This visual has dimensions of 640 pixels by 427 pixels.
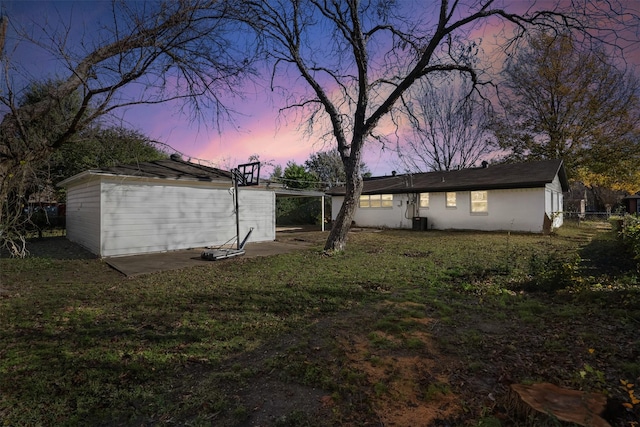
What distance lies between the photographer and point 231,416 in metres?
2.27

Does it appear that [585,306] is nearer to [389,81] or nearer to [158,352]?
[158,352]

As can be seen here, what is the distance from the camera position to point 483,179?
54.9 ft

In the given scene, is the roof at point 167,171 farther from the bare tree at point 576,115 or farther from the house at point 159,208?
the bare tree at point 576,115

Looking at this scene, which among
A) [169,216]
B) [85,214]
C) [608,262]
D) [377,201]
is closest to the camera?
[608,262]

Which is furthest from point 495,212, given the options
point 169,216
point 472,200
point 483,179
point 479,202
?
point 169,216

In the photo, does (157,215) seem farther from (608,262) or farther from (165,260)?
(608,262)

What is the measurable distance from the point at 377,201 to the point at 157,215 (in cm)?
1381

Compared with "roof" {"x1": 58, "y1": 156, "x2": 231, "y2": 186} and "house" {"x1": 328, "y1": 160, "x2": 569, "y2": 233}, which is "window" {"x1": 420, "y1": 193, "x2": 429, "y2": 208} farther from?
"roof" {"x1": 58, "y1": 156, "x2": 231, "y2": 186}

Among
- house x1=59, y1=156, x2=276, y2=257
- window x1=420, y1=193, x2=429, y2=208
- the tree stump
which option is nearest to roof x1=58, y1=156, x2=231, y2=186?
house x1=59, y1=156, x2=276, y2=257

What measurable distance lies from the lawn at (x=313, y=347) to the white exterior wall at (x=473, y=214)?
9.44 m

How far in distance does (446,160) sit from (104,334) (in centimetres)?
2948

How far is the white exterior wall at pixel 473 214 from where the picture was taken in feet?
48.9

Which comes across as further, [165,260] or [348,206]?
[348,206]

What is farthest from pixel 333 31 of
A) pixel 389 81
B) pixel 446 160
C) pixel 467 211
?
pixel 446 160
